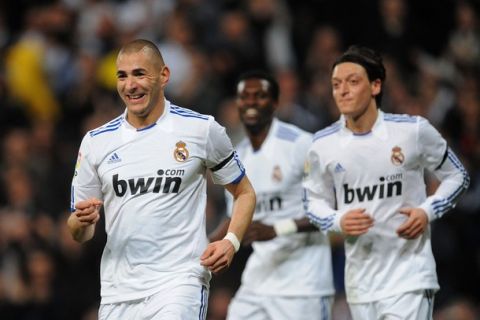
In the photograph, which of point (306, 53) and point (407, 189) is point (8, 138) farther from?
point (407, 189)

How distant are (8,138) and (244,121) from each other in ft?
19.2

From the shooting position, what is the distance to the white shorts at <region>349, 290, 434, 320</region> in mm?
7137

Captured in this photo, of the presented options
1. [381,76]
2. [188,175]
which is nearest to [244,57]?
[381,76]

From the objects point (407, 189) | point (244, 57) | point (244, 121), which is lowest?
point (407, 189)

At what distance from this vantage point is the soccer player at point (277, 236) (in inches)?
333

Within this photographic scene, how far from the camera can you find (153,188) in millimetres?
6605

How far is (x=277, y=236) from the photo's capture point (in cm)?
835

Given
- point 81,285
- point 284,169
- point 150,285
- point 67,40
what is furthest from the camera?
point 67,40

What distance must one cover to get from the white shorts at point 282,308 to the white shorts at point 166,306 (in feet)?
6.10

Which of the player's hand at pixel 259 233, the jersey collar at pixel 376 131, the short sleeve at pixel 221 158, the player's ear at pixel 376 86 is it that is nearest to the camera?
the short sleeve at pixel 221 158

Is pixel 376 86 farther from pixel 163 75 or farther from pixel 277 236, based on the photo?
pixel 163 75

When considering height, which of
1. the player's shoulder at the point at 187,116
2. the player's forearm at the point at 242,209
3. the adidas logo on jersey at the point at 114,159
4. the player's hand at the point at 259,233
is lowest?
the player's hand at the point at 259,233

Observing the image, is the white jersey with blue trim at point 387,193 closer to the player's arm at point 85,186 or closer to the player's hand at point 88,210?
the player's arm at point 85,186

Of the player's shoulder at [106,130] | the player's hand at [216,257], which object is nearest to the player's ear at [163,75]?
the player's shoulder at [106,130]
